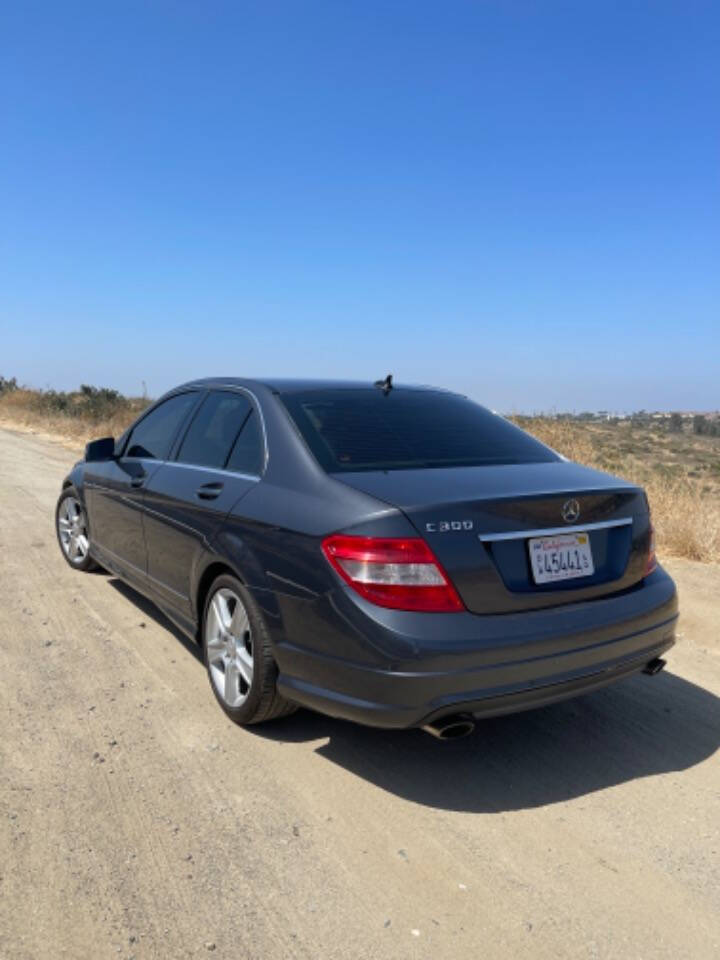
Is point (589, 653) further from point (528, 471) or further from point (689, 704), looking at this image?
point (689, 704)

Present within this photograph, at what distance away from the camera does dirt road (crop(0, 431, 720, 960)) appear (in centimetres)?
221

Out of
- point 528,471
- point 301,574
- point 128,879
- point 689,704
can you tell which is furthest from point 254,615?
point 689,704

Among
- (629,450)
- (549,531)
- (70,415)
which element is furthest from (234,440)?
(70,415)

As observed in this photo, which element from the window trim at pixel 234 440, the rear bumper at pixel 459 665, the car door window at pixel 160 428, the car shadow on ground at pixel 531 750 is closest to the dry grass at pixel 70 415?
the car door window at pixel 160 428

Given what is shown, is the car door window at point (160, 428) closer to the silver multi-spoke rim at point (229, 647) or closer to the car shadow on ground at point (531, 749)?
the silver multi-spoke rim at point (229, 647)

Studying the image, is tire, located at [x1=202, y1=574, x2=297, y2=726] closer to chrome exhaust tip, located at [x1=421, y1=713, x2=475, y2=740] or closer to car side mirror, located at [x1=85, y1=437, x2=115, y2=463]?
chrome exhaust tip, located at [x1=421, y1=713, x2=475, y2=740]

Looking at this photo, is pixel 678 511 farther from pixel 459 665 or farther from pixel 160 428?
pixel 459 665

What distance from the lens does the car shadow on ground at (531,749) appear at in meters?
3.01

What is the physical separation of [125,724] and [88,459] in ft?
8.14

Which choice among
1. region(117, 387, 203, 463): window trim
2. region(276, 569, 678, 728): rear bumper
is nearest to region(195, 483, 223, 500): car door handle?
Answer: region(117, 387, 203, 463): window trim

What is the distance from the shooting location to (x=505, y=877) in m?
2.47

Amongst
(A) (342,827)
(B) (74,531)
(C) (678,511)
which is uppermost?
(C) (678,511)

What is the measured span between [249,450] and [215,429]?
20.6 inches

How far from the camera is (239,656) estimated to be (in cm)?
344
